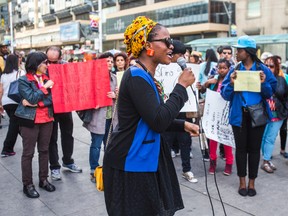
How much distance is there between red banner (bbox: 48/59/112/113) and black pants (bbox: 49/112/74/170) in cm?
46

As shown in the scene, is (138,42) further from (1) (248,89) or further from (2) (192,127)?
(1) (248,89)

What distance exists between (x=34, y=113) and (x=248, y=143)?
2.70 m

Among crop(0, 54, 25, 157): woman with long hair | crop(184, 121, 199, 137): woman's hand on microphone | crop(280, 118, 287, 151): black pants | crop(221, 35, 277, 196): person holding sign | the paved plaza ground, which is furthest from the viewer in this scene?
crop(0, 54, 25, 157): woman with long hair

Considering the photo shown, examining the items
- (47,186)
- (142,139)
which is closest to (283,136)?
(47,186)

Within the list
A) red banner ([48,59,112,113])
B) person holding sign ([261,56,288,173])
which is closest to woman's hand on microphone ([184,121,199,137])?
red banner ([48,59,112,113])

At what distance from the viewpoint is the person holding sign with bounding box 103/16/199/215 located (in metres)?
2.21

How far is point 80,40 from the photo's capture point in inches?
2940

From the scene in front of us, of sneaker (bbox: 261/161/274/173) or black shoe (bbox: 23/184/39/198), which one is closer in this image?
black shoe (bbox: 23/184/39/198)

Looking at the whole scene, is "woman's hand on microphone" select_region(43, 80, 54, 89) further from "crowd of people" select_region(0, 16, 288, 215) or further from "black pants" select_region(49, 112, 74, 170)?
"black pants" select_region(49, 112, 74, 170)

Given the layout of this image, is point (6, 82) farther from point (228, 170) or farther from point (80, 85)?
point (228, 170)

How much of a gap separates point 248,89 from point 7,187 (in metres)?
3.39

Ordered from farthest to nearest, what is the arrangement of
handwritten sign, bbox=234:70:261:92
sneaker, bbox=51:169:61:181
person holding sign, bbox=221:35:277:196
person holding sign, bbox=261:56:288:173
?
person holding sign, bbox=261:56:288:173
sneaker, bbox=51:169:61:181
person holding sign, bbox=221:35:277:196
handwritten sign, bbox=234:70:261:92

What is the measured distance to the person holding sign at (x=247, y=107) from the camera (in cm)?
435

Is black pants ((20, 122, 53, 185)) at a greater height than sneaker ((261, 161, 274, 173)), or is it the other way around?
black pants ((20, 122, 53, 185))
